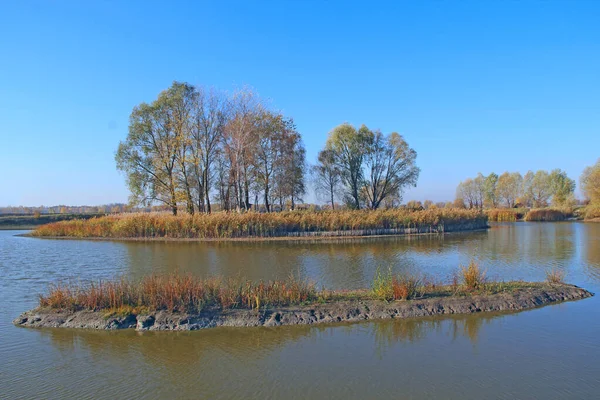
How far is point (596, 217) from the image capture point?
56000 mm

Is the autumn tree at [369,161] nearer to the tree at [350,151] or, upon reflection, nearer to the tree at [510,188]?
the tree at [350,151]

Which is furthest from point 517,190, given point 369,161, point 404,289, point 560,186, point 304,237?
point 404,289

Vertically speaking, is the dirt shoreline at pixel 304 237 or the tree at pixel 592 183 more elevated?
the tree at pixel 592 183

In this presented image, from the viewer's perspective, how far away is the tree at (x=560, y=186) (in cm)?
7440

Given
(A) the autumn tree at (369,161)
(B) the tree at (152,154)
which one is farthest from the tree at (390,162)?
(B) the tree at (152,154)

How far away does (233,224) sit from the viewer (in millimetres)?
30219

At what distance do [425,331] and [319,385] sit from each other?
3519 millimetres

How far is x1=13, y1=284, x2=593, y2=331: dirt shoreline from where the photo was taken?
920cm

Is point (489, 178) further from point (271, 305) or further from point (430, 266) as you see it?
point (271, 305)

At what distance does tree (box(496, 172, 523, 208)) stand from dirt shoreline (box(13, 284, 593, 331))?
79.3m

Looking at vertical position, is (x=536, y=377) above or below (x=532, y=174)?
below

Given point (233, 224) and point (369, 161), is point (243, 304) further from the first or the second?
point (369, 161)

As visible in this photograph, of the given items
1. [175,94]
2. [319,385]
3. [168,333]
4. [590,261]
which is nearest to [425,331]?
[319,385]

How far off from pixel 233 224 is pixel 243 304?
20.5 meters
